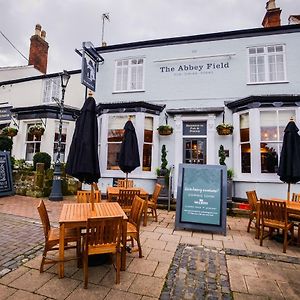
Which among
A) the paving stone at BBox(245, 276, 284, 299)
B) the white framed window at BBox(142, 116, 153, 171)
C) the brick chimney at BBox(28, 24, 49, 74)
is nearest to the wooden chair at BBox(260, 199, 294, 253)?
the paving stone at BBox(245, 276, 284, 299)

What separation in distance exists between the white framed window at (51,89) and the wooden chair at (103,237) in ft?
39.7

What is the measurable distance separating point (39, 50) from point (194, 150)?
14101 mm

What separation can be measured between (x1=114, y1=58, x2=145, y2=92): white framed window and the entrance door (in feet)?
11.4

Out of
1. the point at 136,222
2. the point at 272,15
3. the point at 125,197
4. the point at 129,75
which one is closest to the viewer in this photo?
the point at 136,222

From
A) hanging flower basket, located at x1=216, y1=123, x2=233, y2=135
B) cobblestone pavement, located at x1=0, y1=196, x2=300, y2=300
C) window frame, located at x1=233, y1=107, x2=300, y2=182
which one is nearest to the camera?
cobblestone pavement, located at x1=0, y1=196, x2=300, y2=300

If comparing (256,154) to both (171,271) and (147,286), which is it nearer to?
(171,271)

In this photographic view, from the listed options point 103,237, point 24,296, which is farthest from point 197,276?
point 24,296

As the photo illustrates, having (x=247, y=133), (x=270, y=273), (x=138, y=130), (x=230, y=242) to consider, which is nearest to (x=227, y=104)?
(x=247, y=133)

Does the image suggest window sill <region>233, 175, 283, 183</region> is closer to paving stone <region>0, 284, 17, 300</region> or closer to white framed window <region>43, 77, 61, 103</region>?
paving stone <region>0, 284, 17, 300</region>

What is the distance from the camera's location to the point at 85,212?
3617 mm

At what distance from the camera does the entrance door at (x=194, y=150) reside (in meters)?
9.28

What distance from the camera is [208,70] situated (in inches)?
378

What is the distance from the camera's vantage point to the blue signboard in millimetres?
5426

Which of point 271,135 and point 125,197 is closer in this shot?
point 125,197
